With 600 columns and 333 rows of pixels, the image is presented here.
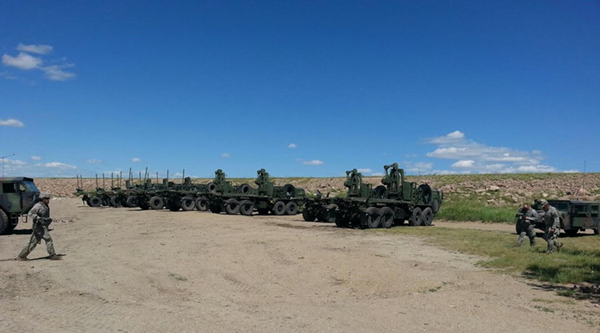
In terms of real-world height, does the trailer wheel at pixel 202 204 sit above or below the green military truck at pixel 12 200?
below

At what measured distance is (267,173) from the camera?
33781 mm

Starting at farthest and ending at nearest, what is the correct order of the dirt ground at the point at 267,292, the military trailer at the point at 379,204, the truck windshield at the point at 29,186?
the military trailer at the point at 379,204 → the truck windshield at the point at 29,186 → the dirt ground at the point at 267,292

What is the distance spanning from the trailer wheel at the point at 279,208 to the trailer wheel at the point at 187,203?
7.60 m

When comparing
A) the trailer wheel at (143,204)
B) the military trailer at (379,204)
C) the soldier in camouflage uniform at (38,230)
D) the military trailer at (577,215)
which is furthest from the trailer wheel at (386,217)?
the trailer wheel at (143,204)

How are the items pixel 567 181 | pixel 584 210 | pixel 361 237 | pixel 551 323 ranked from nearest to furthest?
pixel 551 323
pixel 361 237
pixel 584 210
pixel 567 181

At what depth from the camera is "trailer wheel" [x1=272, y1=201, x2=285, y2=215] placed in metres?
33.9

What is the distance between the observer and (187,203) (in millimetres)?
38125

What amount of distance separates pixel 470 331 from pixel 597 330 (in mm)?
1839

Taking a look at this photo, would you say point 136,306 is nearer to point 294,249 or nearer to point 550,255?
point 294,249

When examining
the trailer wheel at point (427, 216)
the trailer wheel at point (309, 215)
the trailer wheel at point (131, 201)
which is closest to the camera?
the trailer wheel at point (427, 216)

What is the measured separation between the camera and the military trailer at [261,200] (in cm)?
3359

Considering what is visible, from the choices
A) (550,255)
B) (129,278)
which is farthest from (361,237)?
(129,278)

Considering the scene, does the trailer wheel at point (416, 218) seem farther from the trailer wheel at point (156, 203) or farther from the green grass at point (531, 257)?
the trailer wheel at point (156, 203)

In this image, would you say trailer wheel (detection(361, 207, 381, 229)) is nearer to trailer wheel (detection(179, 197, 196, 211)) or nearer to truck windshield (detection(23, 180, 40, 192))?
truck windshield (detection(23, 180, 40, 192))
